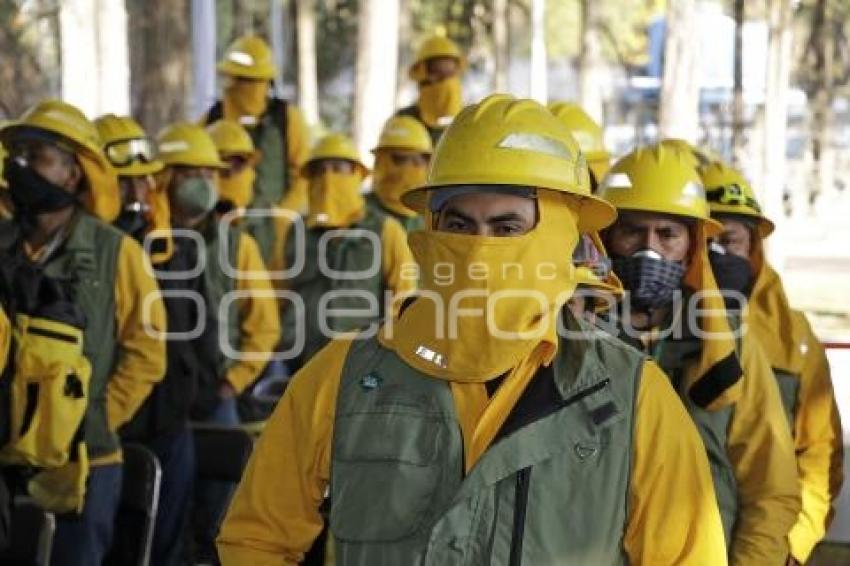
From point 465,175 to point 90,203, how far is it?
3422 mm

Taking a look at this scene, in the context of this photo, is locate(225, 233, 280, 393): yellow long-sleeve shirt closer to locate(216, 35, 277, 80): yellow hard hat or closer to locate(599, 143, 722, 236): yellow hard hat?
locate(599, 143, 722, 236): yellow hard hat

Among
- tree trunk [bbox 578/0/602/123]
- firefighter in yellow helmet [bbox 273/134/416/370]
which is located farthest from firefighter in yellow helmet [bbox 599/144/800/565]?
tree trunk [bbox 578/0/602/123]

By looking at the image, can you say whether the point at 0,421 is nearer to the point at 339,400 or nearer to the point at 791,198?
the point at 339,400

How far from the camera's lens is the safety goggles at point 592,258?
3.99 metres

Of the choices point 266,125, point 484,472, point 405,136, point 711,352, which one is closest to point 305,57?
point 266,125

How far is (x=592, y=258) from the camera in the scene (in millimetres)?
4023

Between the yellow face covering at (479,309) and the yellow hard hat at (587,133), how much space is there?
434 cm

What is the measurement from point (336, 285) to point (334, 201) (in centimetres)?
89

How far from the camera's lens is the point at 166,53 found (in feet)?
47.8

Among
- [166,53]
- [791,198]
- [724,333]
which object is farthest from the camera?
[791,198]

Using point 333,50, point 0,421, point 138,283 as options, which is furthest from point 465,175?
point 333,50

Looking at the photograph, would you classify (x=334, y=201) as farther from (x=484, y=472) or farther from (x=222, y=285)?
(x=484, y=472)

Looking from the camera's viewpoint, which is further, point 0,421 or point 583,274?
point 0,421

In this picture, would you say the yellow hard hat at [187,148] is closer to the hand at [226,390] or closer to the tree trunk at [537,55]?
the hand at [226,390]
